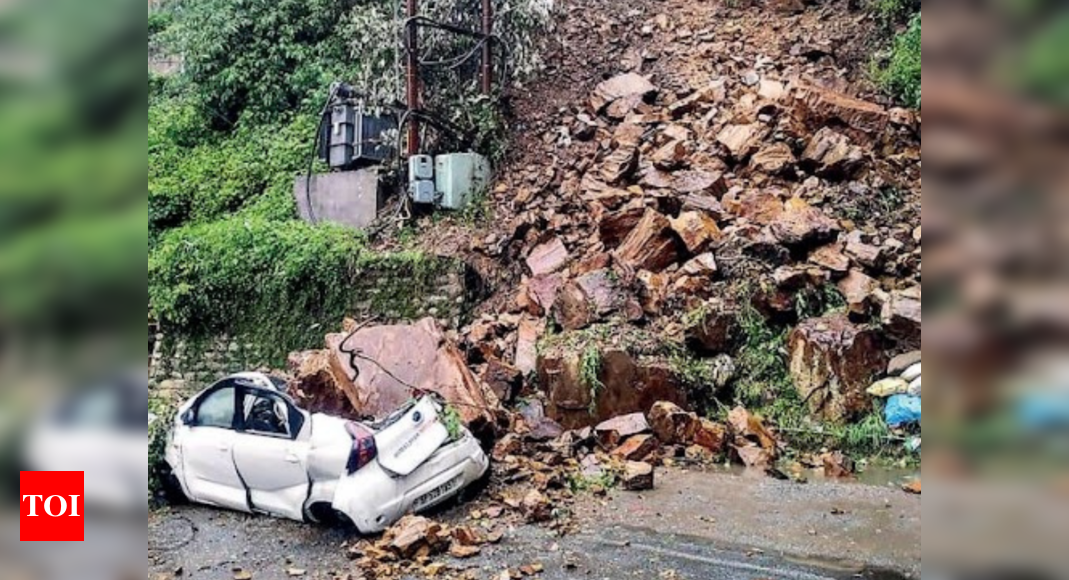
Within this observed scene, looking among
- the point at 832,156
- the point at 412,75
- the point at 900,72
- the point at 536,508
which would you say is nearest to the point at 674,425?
the point at 536,508

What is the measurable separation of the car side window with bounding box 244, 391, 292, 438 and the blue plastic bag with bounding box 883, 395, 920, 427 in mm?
5114

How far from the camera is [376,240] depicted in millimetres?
11305

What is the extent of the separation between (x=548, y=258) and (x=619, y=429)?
344 cm

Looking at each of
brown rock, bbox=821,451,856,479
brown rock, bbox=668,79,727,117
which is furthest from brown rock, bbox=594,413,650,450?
brown rock, bbox=668,79,727,117

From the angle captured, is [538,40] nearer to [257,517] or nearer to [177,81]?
[177,81]

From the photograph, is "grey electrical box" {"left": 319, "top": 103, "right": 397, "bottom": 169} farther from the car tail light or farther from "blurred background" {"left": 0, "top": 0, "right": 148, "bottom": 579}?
"blurred background" {"left": 0, "top": 0, "right": 148, "bottom": 579}

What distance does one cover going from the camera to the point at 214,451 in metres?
6.14

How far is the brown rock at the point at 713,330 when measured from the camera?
8.44 m

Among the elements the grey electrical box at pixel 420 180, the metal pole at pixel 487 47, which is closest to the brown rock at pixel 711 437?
the grey electrical box at pixel 420 180

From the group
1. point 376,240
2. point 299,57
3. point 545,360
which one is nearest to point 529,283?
point 545,360

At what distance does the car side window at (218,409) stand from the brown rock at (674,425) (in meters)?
3.62

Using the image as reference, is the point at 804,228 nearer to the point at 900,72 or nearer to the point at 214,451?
the point at 900,72

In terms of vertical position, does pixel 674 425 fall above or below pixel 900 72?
below

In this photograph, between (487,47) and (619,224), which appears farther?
(487,47)
